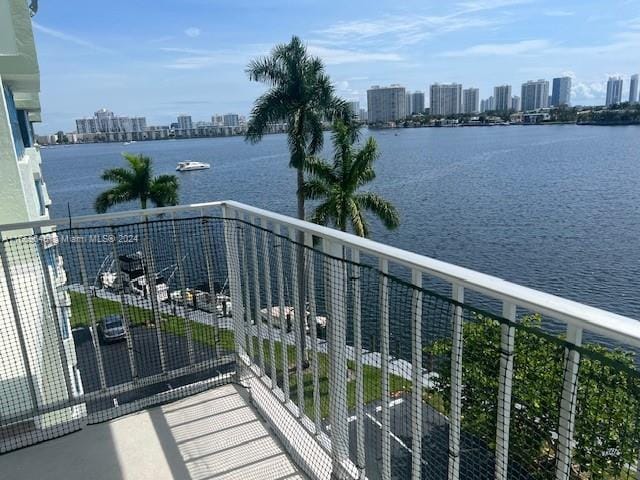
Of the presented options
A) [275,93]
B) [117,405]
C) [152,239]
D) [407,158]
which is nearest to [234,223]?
[152,239]

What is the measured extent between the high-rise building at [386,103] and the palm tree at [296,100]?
11067cm

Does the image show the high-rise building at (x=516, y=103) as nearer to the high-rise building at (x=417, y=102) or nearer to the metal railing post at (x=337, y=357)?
the high-rise building at (x=417, y=102)

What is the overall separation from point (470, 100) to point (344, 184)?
14897 centimetres

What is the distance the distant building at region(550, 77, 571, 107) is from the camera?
152625mm

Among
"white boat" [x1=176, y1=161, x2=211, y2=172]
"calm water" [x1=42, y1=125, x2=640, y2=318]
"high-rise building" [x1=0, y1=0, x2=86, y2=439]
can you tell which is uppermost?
"high-rise building" [x1=0, y1=0, x2=86, y2=439]

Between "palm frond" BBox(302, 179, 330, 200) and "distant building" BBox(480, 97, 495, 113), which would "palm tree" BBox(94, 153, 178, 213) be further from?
"distant building" BBox(480, 97, 495, 113)

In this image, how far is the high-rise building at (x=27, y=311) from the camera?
2365mm

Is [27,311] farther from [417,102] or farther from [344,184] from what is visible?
[417,102]

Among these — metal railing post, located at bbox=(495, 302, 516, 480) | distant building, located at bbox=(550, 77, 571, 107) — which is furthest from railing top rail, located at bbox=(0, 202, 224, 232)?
distant building, located at bbox=(550, 77, 571, 107)

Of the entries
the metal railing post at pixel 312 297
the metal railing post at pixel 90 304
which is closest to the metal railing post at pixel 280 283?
the metal railing post at pixel 312 297

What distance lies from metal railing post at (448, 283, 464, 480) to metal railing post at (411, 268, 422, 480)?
0.39 feet

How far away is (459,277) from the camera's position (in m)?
1.09

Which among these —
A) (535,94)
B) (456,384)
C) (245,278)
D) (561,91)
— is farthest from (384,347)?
(561,91)

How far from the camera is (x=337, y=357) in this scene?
1.76 metres
